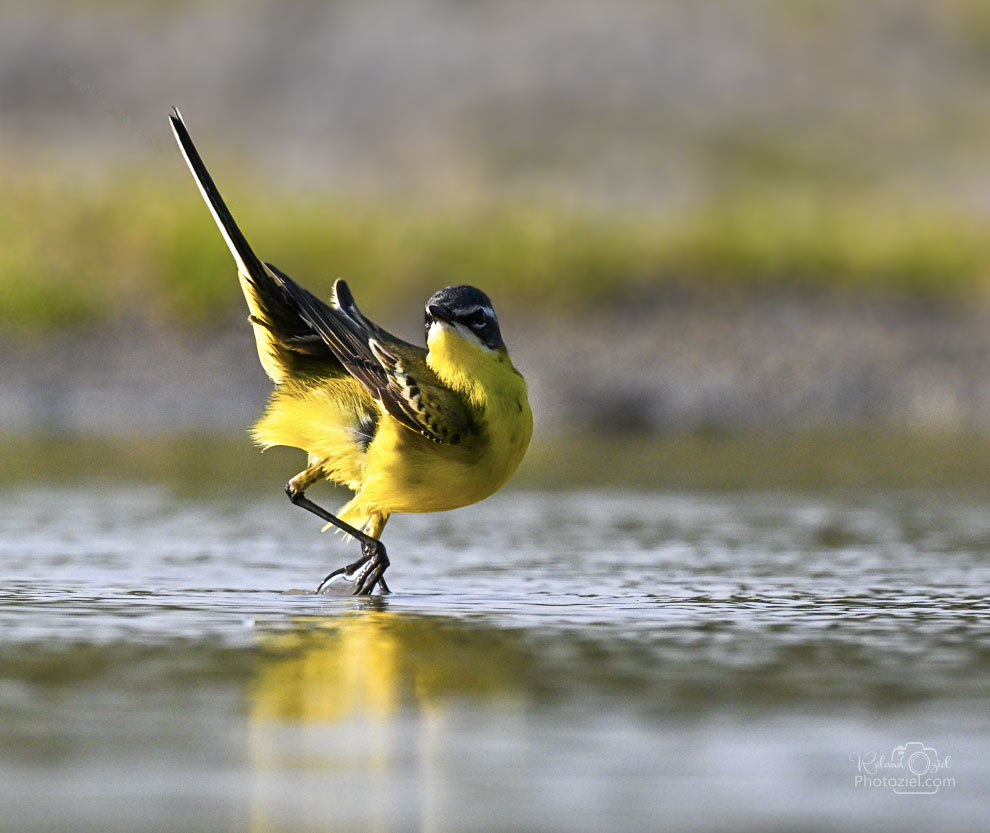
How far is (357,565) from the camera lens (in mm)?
8141

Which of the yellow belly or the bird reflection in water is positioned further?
the yellow belly

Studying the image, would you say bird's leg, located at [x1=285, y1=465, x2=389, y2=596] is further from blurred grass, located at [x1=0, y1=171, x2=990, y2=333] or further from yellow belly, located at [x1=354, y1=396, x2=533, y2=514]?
blurred grass, located at [x1=0, y1=171, x2=990, y2=333]

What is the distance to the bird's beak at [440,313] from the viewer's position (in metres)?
7.86

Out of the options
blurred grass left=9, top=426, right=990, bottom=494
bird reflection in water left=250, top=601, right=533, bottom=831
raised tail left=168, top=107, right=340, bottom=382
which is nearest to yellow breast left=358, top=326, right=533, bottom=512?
raised tail left=168, top=107, right=340, bottom=382

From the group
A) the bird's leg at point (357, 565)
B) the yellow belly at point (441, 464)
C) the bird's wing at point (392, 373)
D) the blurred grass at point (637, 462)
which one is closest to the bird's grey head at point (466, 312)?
the bird's wing at point (392, 373)

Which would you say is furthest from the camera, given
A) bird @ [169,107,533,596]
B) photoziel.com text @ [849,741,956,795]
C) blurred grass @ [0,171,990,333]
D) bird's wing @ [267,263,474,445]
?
blurred grass @ [0,171,990,333]

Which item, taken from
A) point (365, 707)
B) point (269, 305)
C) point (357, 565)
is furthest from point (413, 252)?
point (365, 707)

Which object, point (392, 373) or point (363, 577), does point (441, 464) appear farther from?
point (363, 577)

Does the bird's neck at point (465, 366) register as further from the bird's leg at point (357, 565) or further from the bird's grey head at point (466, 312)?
the bird's leg at point (357, 565)

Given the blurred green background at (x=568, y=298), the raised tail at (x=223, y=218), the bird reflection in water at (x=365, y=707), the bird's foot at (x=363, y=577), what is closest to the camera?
the bird reflection in water at (x=365, y=707)

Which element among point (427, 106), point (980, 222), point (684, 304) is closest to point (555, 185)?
point (427, 106)

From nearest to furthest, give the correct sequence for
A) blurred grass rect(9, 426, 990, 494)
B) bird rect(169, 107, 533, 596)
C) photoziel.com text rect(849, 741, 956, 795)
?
1. photoziel.com text rect(849, 741, 956, 795)
2. bird rect(169, 107, 533, 596)
3. blurred grass rect(9, 426, 990, 494)

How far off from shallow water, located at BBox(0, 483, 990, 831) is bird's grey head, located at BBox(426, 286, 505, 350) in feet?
3.13

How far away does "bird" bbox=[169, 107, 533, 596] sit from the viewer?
25.7 ft
